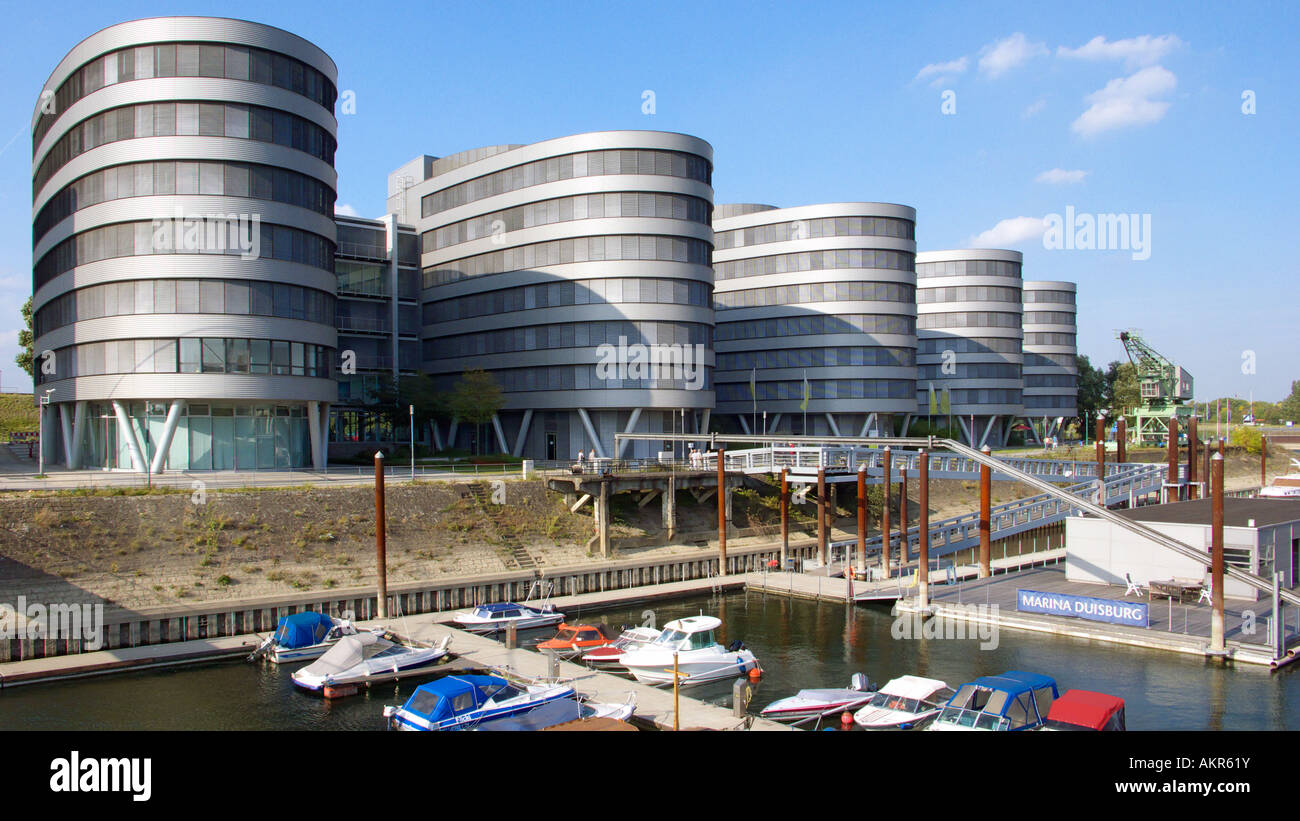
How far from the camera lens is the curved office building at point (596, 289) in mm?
71500

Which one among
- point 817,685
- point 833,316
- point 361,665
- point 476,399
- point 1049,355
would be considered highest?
point 833,316

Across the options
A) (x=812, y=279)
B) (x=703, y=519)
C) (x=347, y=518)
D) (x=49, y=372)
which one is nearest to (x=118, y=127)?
(x=49, y=372)

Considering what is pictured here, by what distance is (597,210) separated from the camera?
72.2m

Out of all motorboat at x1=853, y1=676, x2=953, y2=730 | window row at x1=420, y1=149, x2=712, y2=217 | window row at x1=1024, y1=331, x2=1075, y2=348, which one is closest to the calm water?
motorboat at x1=853, y1=676, x2=953, y2=730

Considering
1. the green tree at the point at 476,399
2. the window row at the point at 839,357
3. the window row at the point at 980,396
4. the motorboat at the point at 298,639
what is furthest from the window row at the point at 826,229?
the motorboat at the point at 298,639

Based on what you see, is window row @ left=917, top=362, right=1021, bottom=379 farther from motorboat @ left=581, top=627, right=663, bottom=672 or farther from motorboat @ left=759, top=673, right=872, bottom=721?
motorboat @ left=759, top=673, right=872, bottom=721

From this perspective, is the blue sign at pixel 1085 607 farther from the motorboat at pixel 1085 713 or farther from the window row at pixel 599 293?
the window row at pixel 599 293

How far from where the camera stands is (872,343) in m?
102

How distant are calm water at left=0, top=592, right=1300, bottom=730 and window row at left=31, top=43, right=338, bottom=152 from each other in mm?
37193

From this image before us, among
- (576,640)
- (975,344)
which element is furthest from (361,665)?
(975,344)

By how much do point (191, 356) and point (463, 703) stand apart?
36903 mm

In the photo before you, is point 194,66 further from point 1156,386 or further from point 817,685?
point 1156,386

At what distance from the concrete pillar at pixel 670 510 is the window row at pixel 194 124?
31.7 m
